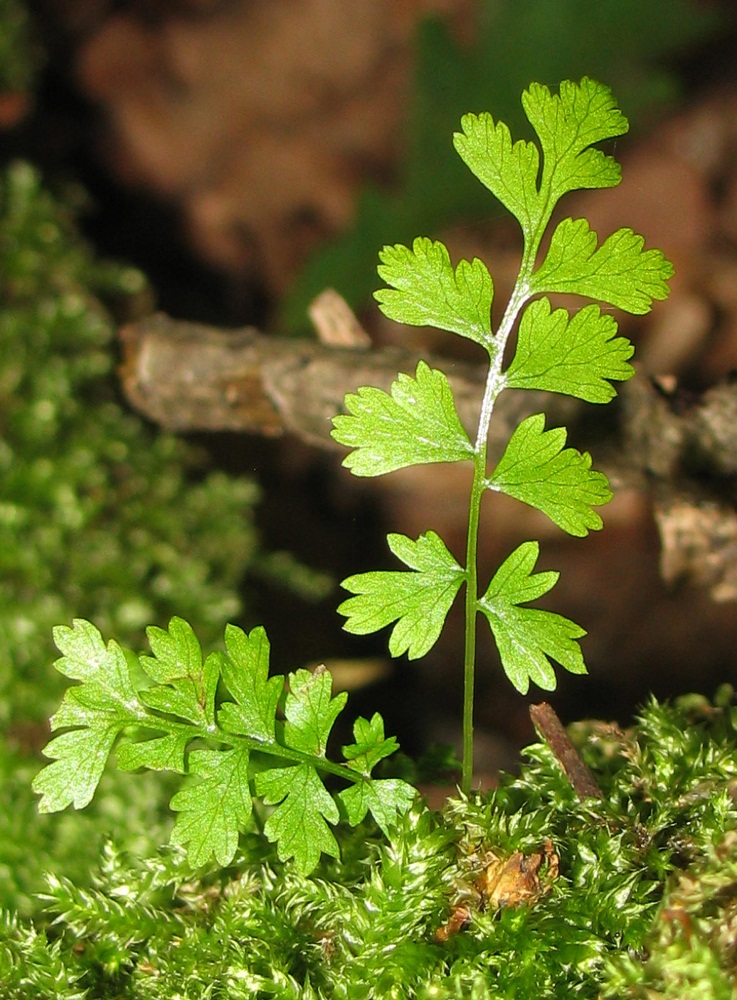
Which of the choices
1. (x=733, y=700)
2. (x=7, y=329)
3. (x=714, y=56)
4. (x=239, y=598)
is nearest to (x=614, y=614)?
(x=733, y=700)

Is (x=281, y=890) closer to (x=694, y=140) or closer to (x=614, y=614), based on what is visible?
(x=614, y=614)

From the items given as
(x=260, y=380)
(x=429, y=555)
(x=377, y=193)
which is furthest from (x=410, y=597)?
(x=377, y=193)

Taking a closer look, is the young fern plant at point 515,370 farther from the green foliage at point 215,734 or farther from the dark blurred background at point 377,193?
the dark blurred background at point 377,193

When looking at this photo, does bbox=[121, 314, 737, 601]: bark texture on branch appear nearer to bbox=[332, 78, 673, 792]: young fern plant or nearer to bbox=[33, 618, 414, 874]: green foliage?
bbox=[332, 78, 673, 792]: young fern plant

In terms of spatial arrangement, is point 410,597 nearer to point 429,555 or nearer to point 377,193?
point 429,555

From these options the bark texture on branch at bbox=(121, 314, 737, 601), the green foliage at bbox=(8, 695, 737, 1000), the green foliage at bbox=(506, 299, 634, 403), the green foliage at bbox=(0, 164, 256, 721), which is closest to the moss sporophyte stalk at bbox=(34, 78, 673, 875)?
the green foliage at bbox=(506, 299, 634, 403)

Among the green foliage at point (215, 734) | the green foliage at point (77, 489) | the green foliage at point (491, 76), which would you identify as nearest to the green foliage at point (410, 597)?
the green foliage at point (215, 734)
